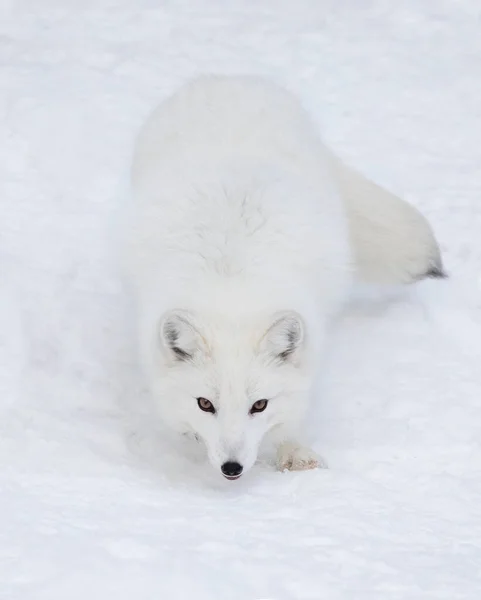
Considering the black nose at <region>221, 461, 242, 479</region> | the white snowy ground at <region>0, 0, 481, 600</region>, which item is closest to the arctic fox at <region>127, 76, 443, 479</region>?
the black nose at <region>221, 461, 242, 479</region>

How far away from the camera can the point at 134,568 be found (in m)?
3.16

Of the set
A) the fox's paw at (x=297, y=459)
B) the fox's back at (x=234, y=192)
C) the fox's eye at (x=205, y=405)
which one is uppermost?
the fox's back at (x=234, y=192)

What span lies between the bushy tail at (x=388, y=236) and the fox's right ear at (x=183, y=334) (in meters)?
1.71

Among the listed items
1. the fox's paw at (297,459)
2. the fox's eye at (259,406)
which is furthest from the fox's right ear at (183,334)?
the fox's paw at (297,459)

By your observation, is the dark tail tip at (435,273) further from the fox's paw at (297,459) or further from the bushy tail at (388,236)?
the fox's paw at (297,459)

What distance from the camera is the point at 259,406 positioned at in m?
4.27

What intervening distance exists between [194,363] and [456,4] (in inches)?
258

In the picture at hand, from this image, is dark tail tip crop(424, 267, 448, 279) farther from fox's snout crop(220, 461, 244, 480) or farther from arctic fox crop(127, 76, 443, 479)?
fox's snout crop(220, 461, 244, 480)

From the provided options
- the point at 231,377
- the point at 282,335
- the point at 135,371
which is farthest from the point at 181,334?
the point at 135,371

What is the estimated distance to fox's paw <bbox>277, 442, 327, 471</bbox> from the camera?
14.7 ft

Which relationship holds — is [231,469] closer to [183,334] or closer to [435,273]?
[183,334]

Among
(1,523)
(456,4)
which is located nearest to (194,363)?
(1,523)

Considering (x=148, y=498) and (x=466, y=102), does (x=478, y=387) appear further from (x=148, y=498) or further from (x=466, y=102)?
(x=466, y=102)

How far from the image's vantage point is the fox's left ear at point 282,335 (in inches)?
166
